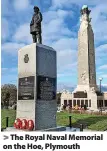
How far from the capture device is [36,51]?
48.3 feet

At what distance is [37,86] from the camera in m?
14.4

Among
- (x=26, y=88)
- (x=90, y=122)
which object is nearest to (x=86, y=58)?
(x=90, y=122)

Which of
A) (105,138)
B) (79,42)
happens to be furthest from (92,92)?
(105,138)

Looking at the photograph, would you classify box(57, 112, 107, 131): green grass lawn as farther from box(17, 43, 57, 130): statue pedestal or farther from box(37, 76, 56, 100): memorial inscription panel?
box(37, 76, 56, 100): memorial inscription panel

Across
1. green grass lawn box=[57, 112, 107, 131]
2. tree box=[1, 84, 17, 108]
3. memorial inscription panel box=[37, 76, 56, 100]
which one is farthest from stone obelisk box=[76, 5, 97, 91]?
memorial inscription panel box=[37, 76, 56, 100]

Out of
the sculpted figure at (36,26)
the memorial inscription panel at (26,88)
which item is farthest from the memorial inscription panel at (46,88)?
the sculpted figure at (36,26)

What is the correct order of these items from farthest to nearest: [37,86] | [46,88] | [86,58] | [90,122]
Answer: [86,58] → [90,122] → [46,88] → [37,86]

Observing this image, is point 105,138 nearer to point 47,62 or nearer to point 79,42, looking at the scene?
point 47,62

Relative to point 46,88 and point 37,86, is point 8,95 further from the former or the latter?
point 37,86

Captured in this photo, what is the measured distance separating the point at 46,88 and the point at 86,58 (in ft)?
123

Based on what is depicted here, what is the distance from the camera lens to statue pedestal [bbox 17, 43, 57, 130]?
14.5 metres

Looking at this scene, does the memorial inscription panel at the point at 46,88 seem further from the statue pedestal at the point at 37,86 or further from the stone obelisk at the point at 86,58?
the stone obelisk at the point at 86,58

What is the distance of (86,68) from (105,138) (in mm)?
40600

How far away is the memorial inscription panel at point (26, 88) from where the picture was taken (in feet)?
47.8
